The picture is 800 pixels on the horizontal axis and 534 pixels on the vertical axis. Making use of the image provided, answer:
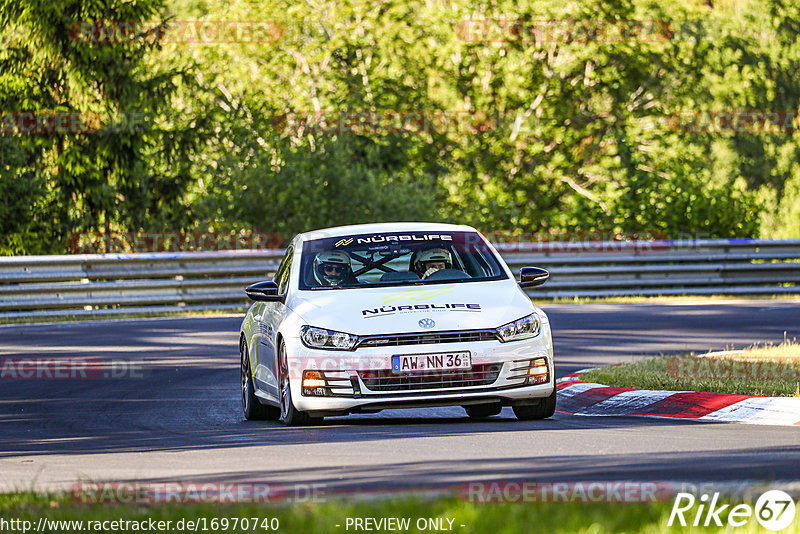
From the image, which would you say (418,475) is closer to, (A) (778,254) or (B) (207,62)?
(A) (778,254)

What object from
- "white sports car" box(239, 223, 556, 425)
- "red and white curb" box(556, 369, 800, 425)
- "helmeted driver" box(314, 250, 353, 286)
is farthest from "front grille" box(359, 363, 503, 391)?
"red and white curb" box(556, 369, 800, 425)

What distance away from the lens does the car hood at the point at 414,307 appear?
31.9 feet

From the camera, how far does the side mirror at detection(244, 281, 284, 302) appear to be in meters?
10.9

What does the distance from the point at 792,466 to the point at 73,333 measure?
541 inches

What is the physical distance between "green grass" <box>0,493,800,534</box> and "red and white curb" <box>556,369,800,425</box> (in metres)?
4.27

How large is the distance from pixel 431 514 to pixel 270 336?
17.2 ft

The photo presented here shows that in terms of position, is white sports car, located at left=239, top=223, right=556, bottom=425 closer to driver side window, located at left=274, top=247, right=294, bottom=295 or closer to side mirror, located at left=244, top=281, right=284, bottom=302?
side mirror, located at left=244, top=281, right=284, bottom=302

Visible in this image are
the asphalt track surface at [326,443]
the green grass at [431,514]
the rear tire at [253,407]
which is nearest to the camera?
the green grass at [431,514]

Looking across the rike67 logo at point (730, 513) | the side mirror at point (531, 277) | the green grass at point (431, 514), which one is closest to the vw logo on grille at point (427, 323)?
the side mirror at point (531, 277)

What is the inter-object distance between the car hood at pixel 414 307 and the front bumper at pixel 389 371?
0.15 m

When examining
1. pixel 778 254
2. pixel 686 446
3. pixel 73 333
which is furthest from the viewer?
pixel 778 254

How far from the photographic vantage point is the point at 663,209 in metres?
30.0

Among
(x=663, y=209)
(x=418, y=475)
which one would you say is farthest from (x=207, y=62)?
(x=418, y=475)

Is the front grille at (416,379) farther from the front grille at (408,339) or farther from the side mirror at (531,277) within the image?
the side mirror at (531,277)
